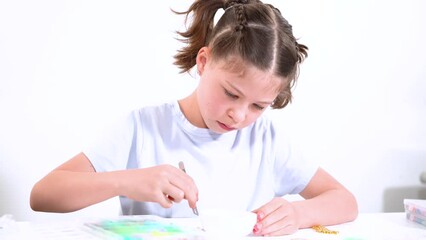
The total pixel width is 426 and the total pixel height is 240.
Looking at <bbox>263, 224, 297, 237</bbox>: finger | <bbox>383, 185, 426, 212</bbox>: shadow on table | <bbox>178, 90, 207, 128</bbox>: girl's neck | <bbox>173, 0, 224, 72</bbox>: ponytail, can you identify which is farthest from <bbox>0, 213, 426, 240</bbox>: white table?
<bbox>383, 185, 426, 212</bbox>: shadow on table

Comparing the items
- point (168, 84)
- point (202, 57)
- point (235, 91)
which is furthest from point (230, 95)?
point (168, 84)

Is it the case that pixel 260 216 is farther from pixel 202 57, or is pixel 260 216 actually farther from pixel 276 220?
pixel 202 57

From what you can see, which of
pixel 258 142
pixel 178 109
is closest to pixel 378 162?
pixel 258 142

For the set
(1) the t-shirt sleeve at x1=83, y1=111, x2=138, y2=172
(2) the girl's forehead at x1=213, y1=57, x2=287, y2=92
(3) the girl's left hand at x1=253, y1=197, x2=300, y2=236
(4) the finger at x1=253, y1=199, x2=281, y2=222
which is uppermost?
(2) the girl's forehead at x1=213, y1=57, x2=287, y2=92

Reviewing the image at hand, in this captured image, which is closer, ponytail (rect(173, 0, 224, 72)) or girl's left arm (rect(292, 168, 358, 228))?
girl's left arm (rect(292, 168, 358, 228))

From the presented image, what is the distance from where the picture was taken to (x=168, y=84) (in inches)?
64.4

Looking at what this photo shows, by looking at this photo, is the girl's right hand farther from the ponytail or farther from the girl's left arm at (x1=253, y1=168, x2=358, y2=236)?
the ponytail

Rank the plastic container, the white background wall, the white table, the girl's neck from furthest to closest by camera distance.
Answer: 1. the white background wall
2. the girl's neck
3. the plastic container
4. the white table

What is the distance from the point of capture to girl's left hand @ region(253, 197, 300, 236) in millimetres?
961

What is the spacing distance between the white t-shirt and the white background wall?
0.39m

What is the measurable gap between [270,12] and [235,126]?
9.0 inches

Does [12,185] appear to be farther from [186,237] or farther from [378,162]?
[378,162]

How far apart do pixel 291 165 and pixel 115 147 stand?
0.39 m

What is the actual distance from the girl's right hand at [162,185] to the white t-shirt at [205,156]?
0.64 ft
